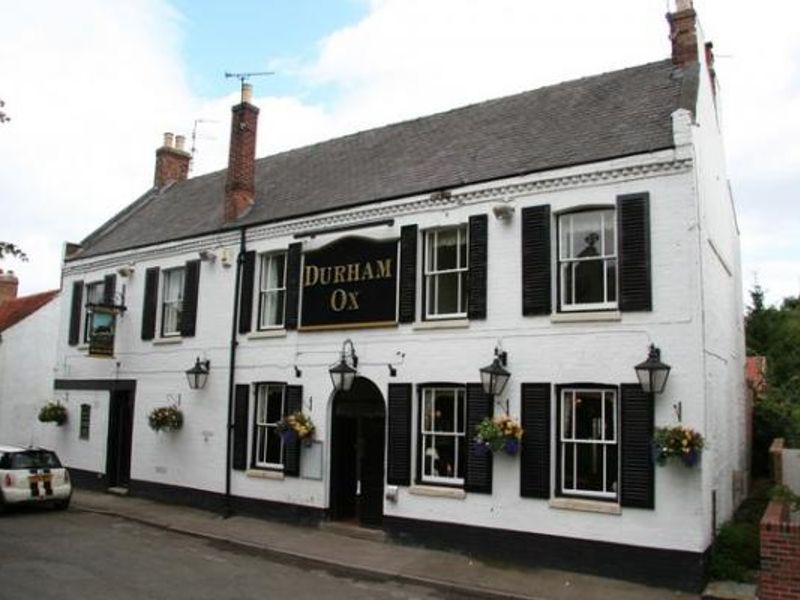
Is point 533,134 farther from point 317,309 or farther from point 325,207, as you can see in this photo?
point 317,309

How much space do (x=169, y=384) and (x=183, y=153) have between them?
1045 centimetres

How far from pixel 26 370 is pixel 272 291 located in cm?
1417

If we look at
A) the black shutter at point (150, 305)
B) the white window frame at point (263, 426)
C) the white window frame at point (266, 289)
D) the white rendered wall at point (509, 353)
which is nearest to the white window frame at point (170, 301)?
the black shutter at point (150, 305)

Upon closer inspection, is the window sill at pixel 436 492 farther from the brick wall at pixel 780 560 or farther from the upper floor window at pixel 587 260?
the brick wall at pixel 780 560

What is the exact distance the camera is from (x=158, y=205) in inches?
954

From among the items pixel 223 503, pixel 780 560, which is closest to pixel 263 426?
pixel 223 503

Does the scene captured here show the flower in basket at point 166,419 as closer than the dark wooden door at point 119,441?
Yes

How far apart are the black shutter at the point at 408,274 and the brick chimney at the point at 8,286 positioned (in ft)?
82.8

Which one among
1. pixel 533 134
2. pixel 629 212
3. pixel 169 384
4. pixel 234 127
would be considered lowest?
pixel 169 384

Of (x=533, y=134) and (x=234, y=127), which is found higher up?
(x=234, y=127)

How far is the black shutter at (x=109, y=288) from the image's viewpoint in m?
21.1

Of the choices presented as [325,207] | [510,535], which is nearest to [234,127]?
[325,207]

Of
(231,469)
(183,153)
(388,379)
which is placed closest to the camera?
(388,379)

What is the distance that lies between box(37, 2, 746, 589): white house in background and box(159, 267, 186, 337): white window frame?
0.06m
